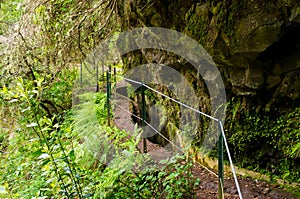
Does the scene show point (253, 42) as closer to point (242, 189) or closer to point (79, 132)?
point (242, 189)

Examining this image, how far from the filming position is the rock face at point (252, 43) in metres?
2.26

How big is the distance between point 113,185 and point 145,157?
Result: 64cm

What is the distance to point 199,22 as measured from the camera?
287cm

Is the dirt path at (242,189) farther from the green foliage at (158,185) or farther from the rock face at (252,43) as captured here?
the rock face at (252,43)

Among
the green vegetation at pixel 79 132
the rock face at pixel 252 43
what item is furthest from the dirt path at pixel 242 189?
the rock face at pixel 252 43

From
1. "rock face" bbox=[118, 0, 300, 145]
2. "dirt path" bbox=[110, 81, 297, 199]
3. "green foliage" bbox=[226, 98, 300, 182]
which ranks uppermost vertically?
"rock face" bbox=[118, 0, 300, 145]

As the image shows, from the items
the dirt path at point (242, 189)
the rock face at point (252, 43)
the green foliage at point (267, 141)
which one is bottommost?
the dirt path at point (242, 189)

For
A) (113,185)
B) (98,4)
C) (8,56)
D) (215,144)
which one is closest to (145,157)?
(113,185)

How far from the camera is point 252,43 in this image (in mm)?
2373

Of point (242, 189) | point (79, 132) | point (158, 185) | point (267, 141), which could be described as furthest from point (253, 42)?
point (79, 132)

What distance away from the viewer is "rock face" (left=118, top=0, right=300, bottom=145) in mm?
2258

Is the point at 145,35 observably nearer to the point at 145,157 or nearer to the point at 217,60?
the point at 217,60

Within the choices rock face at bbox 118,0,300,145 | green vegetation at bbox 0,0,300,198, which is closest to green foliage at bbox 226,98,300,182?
green vegetation at bbox 0,0,300,198

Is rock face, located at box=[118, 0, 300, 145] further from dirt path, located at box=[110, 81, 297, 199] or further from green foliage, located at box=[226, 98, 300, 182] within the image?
dirt path, located at box=[110, 81, 297, 199]
